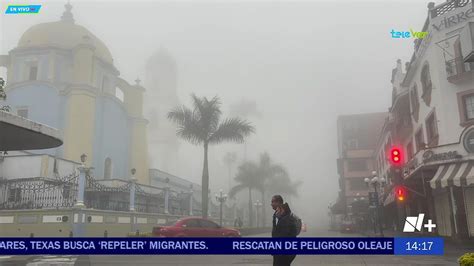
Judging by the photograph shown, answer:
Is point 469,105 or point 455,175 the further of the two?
point 469,105

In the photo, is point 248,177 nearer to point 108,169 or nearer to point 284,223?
point 108,169

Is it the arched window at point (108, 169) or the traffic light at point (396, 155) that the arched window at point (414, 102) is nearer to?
the traffic light at point (396, 155)

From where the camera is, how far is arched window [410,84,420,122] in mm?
25177

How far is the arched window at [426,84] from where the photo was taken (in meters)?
22.3

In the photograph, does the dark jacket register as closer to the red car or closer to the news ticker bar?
the news ticker bar

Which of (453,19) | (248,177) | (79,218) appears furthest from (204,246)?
(248,177)

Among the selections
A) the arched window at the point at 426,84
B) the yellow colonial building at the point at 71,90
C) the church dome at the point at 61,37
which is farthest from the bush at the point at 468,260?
the church dome at the point at 61,37

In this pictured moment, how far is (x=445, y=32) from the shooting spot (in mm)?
20641

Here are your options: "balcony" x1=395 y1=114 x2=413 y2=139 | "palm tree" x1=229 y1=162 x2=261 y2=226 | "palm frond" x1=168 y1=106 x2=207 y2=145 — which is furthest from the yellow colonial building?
"balcony" x1=395 y1=114 x2=413 y2=139

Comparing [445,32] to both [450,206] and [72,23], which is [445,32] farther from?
[72,23]

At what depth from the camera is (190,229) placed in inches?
711

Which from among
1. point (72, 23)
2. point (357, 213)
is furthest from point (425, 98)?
point (72, 23)

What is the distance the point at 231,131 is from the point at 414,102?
1204cm

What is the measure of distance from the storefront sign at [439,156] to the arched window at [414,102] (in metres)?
5.16
